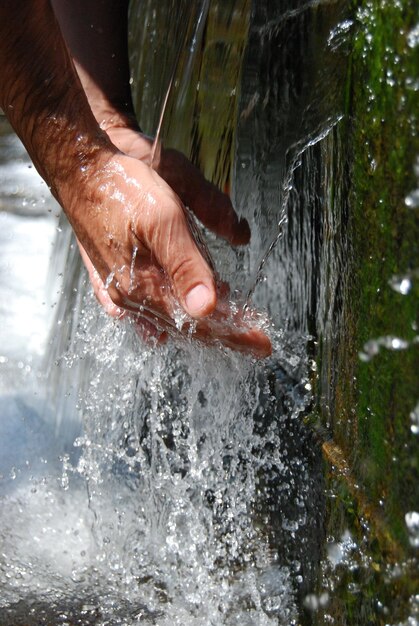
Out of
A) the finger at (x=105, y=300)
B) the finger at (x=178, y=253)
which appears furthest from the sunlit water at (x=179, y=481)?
the finger at (x=178, y=253)

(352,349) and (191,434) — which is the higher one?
(191,434)

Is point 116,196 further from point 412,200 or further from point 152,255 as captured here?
point 412,200

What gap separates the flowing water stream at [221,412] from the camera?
1631 mm

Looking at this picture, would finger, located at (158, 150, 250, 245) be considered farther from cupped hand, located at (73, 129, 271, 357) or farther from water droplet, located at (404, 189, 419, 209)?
water droplet, located at (404, 189, 419, 209)

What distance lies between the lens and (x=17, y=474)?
264cm

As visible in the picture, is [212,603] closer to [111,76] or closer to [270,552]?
[270,552]

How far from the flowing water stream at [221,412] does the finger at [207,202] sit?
0.03 m

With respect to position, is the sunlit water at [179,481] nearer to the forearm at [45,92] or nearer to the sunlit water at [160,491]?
the sunlit water at [160,491]

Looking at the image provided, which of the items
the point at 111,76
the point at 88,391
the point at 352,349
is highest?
the point at 111,76

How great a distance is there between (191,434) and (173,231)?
90 cm

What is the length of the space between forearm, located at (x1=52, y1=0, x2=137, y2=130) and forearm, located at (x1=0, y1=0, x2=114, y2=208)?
49 centimetres

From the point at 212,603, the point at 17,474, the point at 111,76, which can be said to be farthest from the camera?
the point at 17,474

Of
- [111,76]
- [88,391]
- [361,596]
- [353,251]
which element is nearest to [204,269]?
[353,251]

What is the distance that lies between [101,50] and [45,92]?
729 millimetres
